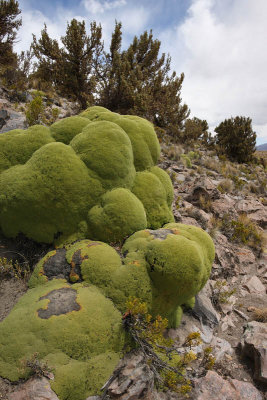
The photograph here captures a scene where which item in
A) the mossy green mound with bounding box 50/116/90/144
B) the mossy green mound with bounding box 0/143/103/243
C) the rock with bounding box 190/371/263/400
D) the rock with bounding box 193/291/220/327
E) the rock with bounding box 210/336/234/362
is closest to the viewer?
the rock with bounding box 190/371/263/400

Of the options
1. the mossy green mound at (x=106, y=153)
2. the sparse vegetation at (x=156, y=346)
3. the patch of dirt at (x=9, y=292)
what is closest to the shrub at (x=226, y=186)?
the mossy green mound at (x=106, y=153)

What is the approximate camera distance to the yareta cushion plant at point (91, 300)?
8.20 feet

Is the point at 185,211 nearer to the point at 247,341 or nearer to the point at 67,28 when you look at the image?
the point at 247,341

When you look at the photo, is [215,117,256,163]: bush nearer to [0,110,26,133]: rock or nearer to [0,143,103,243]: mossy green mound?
[0,110,26,133]: rock

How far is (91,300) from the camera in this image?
303 cm

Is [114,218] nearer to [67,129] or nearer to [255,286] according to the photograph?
[67,129]

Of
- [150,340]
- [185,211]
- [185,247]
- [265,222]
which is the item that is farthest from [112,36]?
[150,340]

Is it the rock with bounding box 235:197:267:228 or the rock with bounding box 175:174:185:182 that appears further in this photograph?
the rock with bounding box 175:174:185:182

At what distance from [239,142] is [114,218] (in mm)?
14879

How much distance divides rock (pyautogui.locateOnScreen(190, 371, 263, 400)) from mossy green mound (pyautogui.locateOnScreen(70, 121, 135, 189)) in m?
3.23

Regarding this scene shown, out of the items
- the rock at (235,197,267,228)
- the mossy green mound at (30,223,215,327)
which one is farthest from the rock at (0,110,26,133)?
the rock at (235,197,267,228)

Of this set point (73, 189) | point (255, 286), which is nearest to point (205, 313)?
point (255, 286)

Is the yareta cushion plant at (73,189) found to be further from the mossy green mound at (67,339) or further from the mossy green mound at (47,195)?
the mossy green mound at (67,339)

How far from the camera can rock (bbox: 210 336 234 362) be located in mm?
3607
